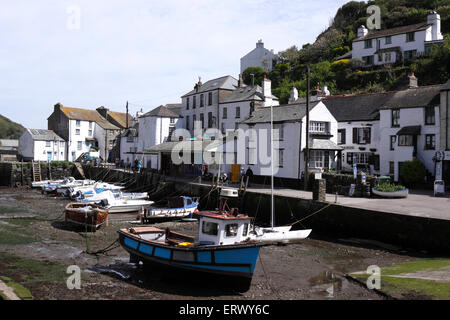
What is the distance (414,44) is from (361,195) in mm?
40100

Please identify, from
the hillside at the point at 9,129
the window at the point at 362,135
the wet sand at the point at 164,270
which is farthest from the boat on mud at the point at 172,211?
the hillside at the point at 9,129

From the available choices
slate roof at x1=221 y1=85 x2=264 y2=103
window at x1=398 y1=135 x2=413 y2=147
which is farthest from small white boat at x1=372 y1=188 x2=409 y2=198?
slate roof at x1=221 y1=85 x2=264 y2=103

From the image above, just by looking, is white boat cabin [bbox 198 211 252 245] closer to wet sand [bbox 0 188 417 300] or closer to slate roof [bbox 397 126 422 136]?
wet sand [bbox 0 188 417 300]

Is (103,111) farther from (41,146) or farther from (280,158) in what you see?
(280,158)

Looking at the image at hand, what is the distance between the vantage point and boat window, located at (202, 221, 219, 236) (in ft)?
48.2

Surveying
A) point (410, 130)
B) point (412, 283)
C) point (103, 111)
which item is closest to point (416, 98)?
point (410, 130)

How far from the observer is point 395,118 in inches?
1335

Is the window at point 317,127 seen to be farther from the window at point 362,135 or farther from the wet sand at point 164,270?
the wet sand at point 164,270

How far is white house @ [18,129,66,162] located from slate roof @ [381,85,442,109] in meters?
52.0

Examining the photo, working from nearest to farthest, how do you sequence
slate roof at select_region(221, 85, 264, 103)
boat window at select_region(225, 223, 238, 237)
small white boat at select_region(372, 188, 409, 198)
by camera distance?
boat window at select_region(225, 223, 238, 237) < small white boat at select_region(372, 188, 409, 198) < slate roof at select_region(221, 85, 264, 103)

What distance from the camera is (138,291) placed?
1298cm

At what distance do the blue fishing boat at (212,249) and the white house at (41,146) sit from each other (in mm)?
51901

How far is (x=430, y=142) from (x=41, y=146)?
184 feet
